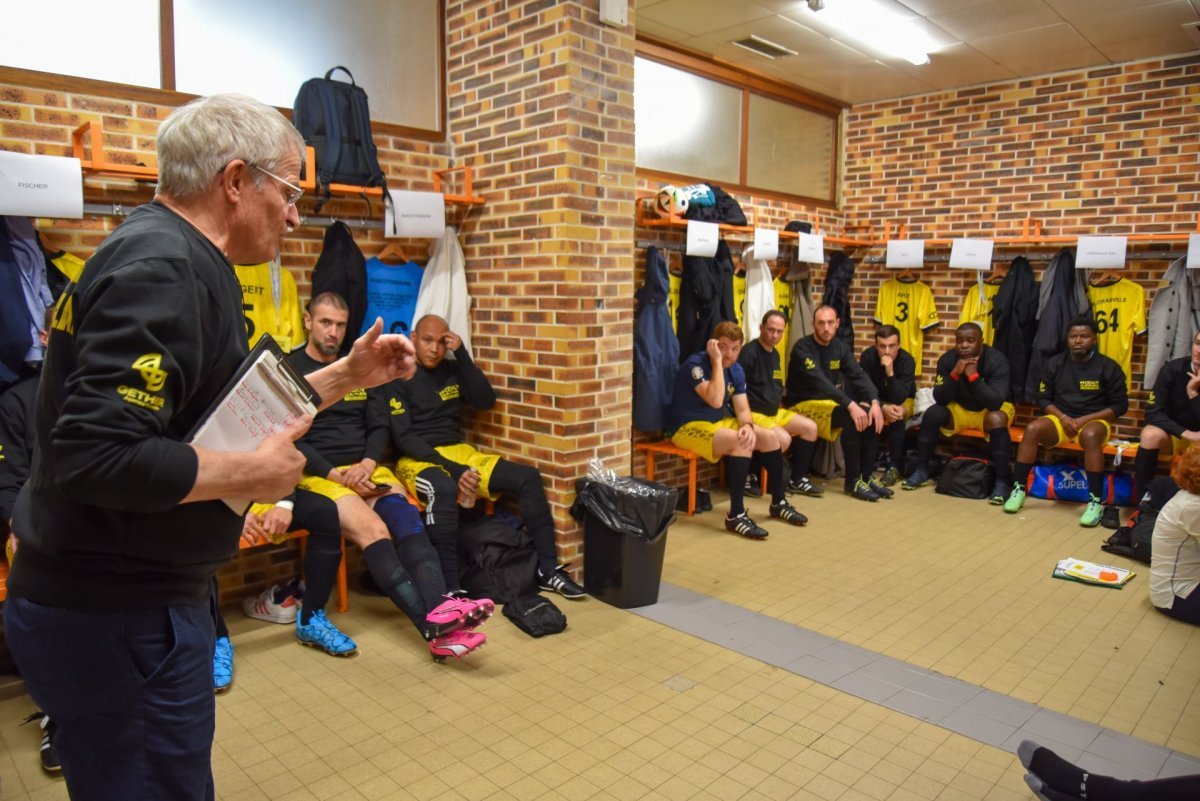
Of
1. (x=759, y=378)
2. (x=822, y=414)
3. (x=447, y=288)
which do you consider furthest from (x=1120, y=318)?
(x=447, y=288)

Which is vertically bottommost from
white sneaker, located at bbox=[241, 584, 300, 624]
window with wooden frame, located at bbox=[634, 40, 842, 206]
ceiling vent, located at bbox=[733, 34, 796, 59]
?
white sneaker, located at bbox=[241, 584, 300, 624]

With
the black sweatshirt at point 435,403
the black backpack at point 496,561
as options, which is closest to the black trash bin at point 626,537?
the black backpack at point 496,561

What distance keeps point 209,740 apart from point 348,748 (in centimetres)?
132

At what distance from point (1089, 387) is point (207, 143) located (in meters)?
5.75

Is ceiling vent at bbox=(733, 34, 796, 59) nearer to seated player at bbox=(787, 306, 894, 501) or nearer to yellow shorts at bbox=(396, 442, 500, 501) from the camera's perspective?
seated player at bbox=(787, 306, 894, 501)

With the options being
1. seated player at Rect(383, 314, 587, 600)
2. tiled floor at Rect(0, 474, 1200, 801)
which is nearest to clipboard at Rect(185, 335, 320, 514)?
tiled floor at Rect(0, 474, 1200, 801)

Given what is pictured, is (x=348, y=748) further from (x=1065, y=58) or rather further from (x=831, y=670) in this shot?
(x=1065, y=58)

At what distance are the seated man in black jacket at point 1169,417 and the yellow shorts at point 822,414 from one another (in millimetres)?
1843

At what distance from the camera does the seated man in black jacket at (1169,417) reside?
192 inches

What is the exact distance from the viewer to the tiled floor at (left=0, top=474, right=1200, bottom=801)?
2.31 metres

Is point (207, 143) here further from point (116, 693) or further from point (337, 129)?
point (337, 129)

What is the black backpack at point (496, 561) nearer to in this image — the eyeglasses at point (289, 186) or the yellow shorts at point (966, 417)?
the eyeglasses at point (289, 186)

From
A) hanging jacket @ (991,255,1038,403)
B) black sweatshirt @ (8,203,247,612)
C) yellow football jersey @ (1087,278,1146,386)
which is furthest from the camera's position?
hanging jacket @ (991,255,1038,403)

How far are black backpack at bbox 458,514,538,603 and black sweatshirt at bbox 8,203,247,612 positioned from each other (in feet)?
7.72
